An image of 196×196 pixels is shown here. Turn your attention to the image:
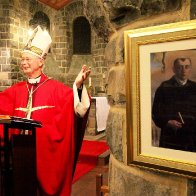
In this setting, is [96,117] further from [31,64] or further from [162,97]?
[162,97]

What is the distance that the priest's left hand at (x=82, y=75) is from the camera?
213 centimetres

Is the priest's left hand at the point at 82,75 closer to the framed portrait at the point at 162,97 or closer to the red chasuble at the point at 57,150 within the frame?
the red chasuble at the point at 57,150

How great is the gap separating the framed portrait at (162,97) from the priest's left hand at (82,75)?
117 cm

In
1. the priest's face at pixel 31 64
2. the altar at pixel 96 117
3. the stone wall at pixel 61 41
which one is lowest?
the altar at pixel 96 117

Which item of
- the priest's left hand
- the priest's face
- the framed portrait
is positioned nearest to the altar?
the priest's face

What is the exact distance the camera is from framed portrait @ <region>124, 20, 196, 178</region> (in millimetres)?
803

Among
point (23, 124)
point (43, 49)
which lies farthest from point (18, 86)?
point (23, 124)

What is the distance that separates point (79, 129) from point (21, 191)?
749 mm

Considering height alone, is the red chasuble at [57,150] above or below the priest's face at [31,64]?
below

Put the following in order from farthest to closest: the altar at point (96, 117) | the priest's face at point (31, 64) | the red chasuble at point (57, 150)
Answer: the altar at point (96, 117) → the priest's face at point (31, 64) → the red chasuble at point (57, 150)

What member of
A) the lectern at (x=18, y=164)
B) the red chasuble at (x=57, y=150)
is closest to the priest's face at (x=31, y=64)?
the red chasuble at (x=57, y=150)

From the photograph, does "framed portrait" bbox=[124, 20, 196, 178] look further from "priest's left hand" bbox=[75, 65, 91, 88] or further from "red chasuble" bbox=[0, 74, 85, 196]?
"red chasuble" bbox=[0, 74, 85, 196]

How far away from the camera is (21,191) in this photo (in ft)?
6.15

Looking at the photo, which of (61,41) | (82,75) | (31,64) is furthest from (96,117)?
(61,41)
